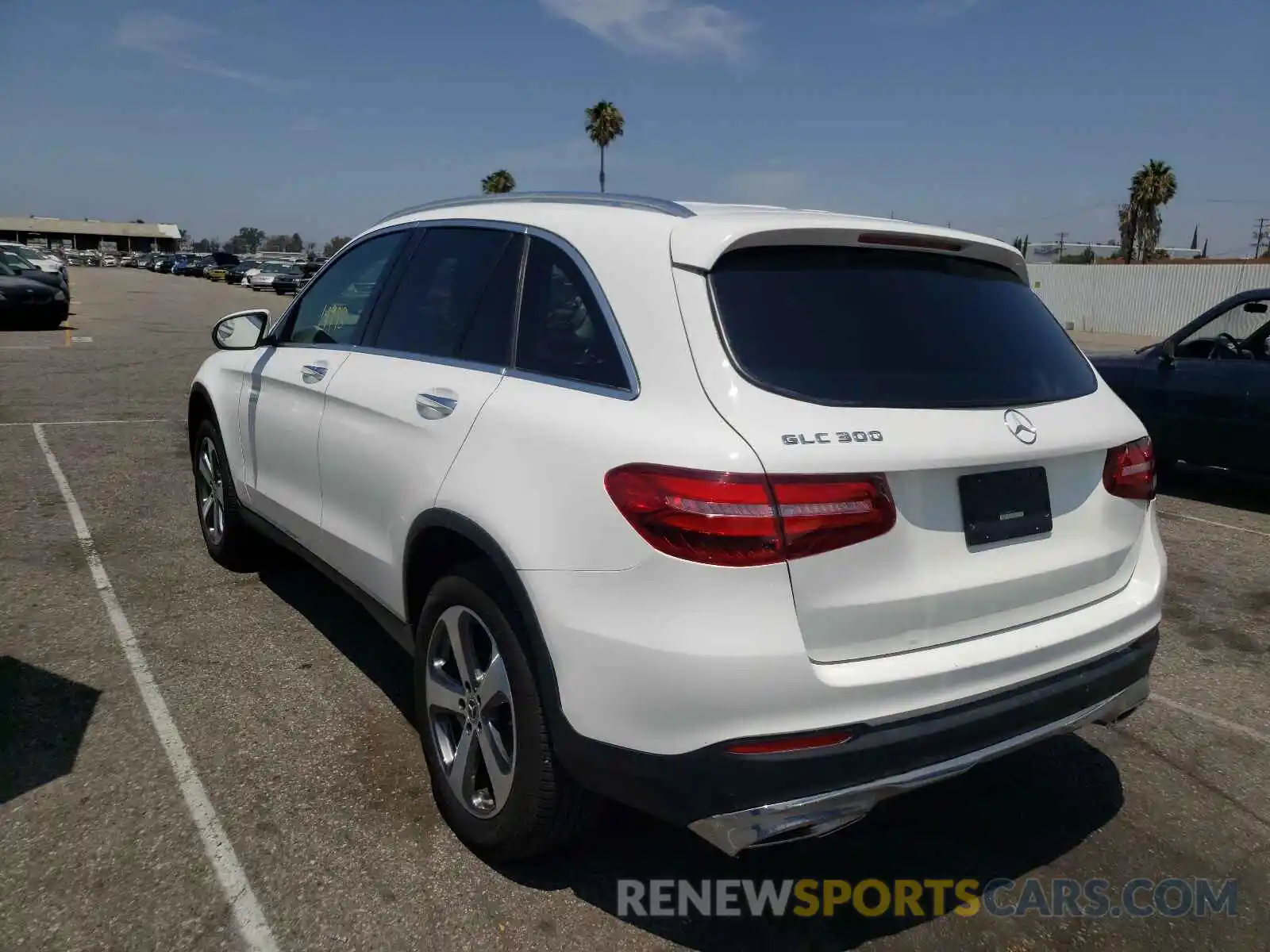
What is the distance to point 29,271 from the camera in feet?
70.1

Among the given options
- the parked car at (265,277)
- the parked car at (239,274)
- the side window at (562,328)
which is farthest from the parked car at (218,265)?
the side window at (562,328)

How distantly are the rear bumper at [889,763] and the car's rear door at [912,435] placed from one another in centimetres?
19

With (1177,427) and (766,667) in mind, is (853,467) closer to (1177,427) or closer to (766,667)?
(766,667)

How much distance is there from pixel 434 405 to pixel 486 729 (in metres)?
0.96

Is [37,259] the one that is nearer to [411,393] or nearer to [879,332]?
[411,393]

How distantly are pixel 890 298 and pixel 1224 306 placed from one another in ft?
20.6

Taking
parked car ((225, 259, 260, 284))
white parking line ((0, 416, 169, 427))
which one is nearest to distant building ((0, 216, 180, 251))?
parked car ((225, 259, 260, 284))

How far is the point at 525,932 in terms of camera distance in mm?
2508

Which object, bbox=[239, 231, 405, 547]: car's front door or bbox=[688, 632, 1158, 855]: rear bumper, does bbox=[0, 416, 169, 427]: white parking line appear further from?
bbox=[688, 632, 1158, 855]: rear bumper

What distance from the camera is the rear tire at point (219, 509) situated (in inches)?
192

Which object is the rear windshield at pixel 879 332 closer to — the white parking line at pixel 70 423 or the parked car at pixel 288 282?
the white parking line at pixel 70 423

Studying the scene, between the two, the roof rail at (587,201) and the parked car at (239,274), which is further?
the parked car at (239,274)

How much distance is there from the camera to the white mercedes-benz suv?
2121 mm

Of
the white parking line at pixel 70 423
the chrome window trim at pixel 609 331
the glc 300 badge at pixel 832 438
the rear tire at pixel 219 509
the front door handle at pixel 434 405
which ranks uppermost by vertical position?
the chrome window trim at pixel 609 331
